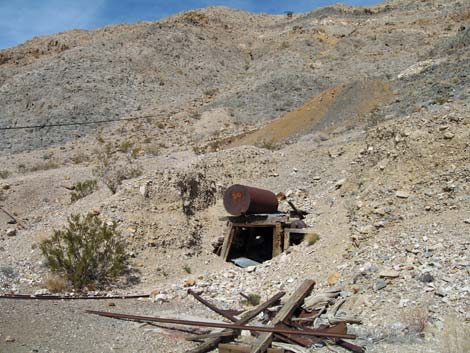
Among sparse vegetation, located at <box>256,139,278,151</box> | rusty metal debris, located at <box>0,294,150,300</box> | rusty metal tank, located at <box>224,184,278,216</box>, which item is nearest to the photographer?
rusty metal debris, located at <box>0,294,150,300</box>

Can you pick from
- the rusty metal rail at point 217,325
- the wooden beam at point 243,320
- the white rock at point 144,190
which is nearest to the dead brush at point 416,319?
the rusty metal rail at point 217,325

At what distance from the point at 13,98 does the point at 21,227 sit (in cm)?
2637

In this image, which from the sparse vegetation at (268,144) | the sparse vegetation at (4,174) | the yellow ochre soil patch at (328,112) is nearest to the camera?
the sparse vegetation at (268,144)

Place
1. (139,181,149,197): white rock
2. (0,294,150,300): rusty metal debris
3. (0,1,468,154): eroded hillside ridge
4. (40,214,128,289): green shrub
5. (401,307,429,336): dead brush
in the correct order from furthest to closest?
(0,1,468,154): eroded hillside ridge < (139,181,149,197): white rock < (40,214,128,289): green shrub < (0,294,150,300): rusty metal debris < (401,307,429,336): dead brush

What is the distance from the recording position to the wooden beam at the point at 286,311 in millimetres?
6855

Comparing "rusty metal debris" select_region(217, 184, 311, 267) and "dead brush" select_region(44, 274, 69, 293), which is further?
"rusty metal debris" select_region(217, 184, 311, 267)

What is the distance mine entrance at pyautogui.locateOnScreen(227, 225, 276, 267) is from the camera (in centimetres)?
1381

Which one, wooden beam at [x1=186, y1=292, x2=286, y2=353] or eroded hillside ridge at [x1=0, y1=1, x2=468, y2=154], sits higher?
eroded hillside ridge at [x1=0, y1=1, x2=468, y2=154]

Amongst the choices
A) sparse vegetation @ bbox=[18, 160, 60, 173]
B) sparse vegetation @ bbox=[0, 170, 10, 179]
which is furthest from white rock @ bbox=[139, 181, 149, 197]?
sparse vegetation @ bbox=[18, 160, 60, 173]

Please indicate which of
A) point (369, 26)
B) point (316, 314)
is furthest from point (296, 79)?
point (316, 314)

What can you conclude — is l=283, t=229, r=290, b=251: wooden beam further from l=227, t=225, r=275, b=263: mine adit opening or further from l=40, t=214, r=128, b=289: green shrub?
l=40, t=214, r=128, b=289: green shrub

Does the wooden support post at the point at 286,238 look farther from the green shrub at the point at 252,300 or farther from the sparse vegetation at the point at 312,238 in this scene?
the green shrub at the point at 252,300

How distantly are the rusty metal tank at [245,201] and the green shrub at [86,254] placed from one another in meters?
2.89

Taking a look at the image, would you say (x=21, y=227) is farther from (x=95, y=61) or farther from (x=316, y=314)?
(x=95, y=61)
